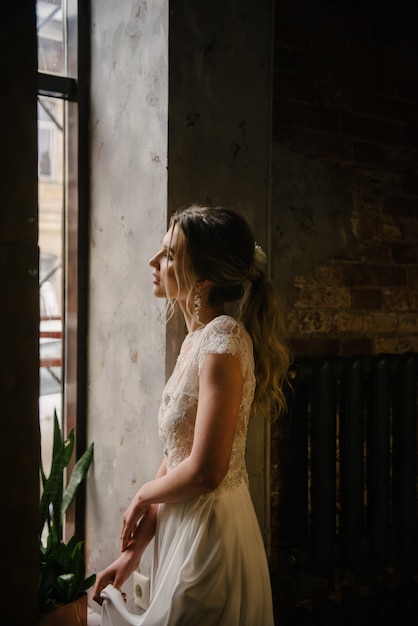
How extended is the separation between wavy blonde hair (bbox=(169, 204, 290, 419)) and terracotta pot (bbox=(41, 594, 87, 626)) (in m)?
1.03

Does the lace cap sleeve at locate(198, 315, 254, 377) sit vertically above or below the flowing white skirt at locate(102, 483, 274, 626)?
above

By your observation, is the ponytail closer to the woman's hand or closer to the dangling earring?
the dangling earring

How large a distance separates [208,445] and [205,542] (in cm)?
29

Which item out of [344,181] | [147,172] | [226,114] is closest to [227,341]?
[147,172]

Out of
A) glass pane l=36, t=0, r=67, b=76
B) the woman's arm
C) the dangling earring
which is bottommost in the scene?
the woman's arm

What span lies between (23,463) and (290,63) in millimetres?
2241

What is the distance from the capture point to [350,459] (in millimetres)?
2623

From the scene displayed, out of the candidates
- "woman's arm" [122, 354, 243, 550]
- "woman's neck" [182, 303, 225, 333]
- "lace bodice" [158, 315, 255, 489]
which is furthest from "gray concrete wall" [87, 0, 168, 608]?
"woman's arm" [122, 354, 243, 550]

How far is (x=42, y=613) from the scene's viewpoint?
2240 mm

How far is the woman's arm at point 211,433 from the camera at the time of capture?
1665 mm

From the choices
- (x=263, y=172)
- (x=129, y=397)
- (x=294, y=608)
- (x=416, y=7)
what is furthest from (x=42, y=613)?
(x=416, y=7)

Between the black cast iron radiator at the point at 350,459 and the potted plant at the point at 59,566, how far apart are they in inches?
33.9

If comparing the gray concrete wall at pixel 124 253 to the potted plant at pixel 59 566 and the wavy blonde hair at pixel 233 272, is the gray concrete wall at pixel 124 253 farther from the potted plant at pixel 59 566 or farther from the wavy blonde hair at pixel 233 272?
the wavy blonde hair at pixel 233 272

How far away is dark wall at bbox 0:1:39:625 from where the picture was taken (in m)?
0.90
